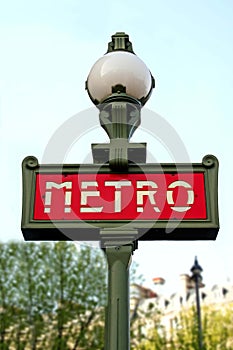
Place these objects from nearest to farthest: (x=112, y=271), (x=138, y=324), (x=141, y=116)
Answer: (x=112, y=271) < (x=141, y=116) < (x=138, y=324)

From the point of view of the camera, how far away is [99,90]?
360 centimetres

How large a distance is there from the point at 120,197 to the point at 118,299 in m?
0.60

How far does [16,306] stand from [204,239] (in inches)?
679

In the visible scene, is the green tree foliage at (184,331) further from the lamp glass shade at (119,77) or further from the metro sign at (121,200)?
the metro sign at (121,200)

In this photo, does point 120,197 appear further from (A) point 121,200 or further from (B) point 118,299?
(B) point 118,299

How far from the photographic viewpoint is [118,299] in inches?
112

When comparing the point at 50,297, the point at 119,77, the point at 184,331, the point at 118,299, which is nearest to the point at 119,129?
the point at 119,77

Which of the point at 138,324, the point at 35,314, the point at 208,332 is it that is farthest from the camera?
the point at 208,332

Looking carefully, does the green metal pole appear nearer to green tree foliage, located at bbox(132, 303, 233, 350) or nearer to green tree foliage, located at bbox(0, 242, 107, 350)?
green tree foliage, located at bbox(0, 242, 107, 350)

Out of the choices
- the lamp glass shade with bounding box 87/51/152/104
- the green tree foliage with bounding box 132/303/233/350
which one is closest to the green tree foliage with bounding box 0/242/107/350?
the green tree foliage with bounding box 132/303/233/350

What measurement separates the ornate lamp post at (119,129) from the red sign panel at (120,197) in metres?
0.11

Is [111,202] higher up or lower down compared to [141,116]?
lower down

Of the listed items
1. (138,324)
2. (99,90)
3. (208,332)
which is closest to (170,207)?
(99,90)

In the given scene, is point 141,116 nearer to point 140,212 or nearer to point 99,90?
point 99,90
